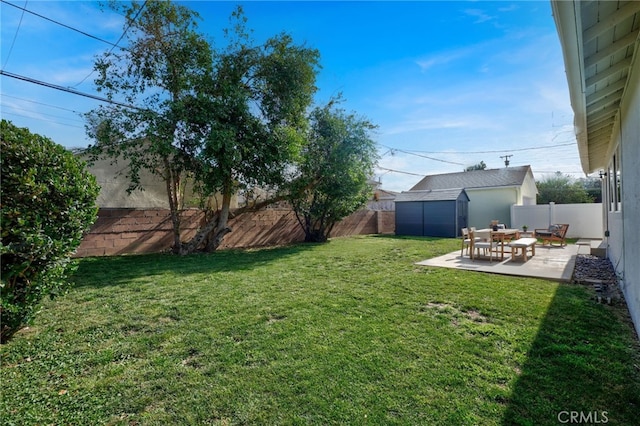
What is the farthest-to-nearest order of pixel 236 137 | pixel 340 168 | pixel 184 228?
1. pixel 340 168
2. pixel 184 228
3. pixel 236 137

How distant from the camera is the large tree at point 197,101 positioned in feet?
25.6

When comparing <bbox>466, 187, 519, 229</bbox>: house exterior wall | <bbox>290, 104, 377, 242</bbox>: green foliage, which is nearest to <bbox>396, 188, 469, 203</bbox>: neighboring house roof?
<bbox>466, 187, 519, 229</bbox>: house exterior wall

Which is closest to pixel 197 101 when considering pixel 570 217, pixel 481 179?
pixel 570 217

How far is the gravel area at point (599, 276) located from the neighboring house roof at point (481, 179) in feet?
35.8

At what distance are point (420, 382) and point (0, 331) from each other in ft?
13.0

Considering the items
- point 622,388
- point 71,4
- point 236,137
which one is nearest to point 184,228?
point 236,137

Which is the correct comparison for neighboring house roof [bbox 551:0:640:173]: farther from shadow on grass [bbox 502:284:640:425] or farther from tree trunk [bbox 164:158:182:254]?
tree trunk [bbox 164:158:182:254]

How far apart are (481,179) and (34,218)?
72.0 feet

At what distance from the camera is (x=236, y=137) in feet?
27.6

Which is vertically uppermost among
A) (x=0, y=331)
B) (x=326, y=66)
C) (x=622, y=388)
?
(x=326, y=66)

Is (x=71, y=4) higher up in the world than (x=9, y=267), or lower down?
higher up

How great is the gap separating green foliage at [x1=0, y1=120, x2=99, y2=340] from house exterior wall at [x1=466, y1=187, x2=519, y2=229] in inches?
760

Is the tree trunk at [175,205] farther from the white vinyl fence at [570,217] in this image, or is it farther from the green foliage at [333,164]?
the white vinyl fence at [570,217]

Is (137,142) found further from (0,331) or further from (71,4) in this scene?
(0,331)
